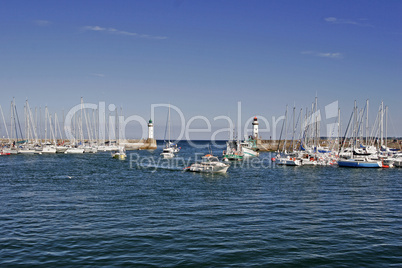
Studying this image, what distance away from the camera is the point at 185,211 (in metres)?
25.7

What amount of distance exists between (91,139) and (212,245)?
115119mm

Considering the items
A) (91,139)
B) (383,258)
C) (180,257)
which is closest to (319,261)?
(383,258)

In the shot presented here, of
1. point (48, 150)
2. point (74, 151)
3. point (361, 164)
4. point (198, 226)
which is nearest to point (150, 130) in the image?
point (74, 151)

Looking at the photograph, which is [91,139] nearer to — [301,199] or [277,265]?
[301,199]

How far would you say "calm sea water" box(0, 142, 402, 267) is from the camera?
1617cm

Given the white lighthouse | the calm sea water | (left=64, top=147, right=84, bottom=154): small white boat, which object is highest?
the white lighthouse

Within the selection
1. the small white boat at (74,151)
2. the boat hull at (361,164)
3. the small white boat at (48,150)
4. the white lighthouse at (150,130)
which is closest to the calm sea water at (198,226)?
the boat hull at (361,164)

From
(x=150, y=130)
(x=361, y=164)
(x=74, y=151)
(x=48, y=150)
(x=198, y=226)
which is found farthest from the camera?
(x=150, y=130)

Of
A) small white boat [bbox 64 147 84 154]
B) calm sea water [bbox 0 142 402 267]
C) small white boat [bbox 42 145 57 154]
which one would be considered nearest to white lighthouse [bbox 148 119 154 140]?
small white boat [bbox 64 147 84 154]

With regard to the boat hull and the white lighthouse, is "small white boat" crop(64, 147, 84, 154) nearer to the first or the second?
the white lighthouse

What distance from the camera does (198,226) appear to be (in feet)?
70.0

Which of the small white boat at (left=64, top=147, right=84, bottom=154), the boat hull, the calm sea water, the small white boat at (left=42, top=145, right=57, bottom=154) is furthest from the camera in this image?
the small white boat at (left=64, top=147, right=84, bottom=154)

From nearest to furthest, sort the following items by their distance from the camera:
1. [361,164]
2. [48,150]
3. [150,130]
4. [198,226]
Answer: [198,226] → [361,164] → [48,150] → [150,130]

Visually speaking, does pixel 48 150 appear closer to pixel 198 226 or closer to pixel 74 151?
pixel 74 151
